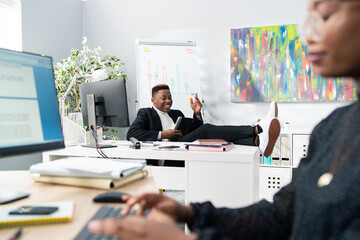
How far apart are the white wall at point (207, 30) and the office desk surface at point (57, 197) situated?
115 inches

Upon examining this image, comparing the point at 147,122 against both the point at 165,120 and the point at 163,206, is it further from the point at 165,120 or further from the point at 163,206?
the point at 163,206

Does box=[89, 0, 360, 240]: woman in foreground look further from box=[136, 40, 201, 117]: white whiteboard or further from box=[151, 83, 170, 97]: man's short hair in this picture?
box=[136, 40, 201, 117]: white whiteboard

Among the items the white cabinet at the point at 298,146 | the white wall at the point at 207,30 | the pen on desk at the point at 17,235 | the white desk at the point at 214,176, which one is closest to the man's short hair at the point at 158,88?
the white wall at the point at 207,30

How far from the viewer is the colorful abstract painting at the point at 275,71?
363cm

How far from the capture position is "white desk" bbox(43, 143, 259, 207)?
173 centimetres

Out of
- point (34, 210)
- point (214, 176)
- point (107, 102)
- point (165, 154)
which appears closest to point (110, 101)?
point (107, 102)

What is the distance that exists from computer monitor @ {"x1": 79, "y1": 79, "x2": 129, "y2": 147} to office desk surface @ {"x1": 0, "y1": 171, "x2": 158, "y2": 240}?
85 centimetres

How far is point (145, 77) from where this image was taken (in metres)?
3.88

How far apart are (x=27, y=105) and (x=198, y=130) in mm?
1953

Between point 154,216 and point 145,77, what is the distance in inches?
133

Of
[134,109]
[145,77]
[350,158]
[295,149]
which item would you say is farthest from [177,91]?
[350,158]

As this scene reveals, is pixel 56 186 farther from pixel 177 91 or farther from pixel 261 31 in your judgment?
pixel 261 31

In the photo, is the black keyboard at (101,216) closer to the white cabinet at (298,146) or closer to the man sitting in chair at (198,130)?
the man sitting in chair at (198,130)

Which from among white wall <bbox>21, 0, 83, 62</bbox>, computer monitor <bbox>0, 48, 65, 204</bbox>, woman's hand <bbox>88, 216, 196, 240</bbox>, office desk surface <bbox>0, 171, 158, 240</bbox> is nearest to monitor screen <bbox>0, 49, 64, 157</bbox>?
computer monitor <bbox>0, 48, 65, 204</bbox>
